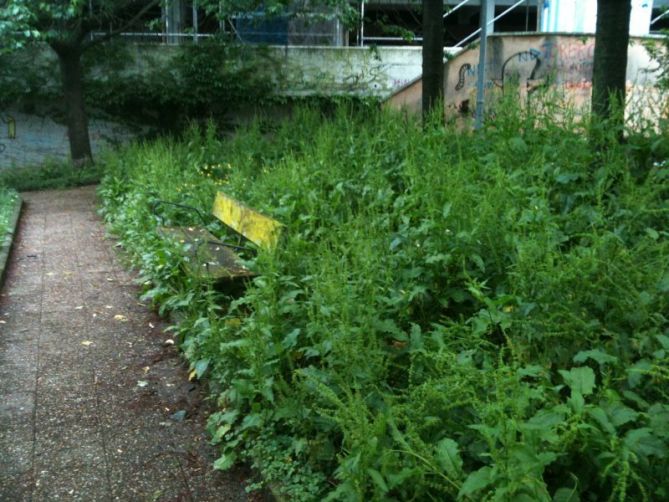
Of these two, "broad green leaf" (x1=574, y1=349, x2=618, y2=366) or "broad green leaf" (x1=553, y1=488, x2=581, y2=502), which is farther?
"broad green leaf" (x1=574, y1=349, x2=618, y2=366)

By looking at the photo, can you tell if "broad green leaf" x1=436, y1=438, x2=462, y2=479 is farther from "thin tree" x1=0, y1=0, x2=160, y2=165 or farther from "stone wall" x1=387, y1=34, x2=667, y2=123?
"thin tree" x1=0, y1=0, x2=160, y2=165

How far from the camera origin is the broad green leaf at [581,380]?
8.40ft

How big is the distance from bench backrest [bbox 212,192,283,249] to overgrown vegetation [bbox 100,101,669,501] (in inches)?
5.4

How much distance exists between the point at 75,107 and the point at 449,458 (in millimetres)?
15452

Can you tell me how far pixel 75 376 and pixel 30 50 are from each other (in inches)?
598

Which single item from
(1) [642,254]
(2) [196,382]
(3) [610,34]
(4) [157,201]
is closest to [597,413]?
(1) [642,254]

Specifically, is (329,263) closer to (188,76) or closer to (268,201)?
(268,201)

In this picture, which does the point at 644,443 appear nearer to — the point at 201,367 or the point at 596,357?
the point at 596,357

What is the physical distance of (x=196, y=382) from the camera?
4.51 metres

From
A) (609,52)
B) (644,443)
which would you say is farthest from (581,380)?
(609,52)

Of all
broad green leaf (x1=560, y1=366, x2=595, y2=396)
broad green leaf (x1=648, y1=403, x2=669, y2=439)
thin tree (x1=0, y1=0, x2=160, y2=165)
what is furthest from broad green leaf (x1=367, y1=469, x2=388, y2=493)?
thin tree (x1=0, y1=0, x2=160, y2=165)

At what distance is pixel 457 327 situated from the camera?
3303 mm

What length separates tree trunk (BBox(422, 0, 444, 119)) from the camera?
32.1 feet

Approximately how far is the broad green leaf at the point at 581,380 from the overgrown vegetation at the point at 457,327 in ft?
0.04
